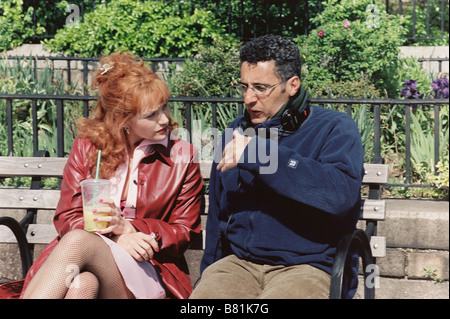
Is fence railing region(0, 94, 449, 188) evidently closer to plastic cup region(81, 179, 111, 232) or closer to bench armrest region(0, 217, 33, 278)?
bench armrest region(0, 217, 33, 278)

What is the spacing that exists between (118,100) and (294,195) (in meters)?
1.04

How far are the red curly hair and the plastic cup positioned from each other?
0.30 meters

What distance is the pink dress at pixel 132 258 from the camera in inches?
125

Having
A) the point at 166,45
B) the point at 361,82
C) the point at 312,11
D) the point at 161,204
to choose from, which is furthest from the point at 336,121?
the point at 312,11

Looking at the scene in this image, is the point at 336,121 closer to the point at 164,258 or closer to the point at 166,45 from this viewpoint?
the point at 164,258

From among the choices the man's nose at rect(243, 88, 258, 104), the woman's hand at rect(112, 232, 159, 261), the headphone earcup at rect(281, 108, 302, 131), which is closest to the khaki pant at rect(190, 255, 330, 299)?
the woman's hand at rect(112, 232, 159, 261)

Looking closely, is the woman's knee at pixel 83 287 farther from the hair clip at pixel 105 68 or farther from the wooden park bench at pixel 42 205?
the hair clip at pixel 105 68

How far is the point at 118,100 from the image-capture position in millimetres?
3377

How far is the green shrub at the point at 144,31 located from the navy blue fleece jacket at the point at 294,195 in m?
3.94

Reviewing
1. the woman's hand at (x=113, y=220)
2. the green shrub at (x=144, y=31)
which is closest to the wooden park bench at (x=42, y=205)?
the woman's hand at (x=113, y=220)

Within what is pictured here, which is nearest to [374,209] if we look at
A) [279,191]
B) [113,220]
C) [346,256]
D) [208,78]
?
[346,256]

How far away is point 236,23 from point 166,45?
105 centimetres

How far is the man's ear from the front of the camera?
330 centimetres
